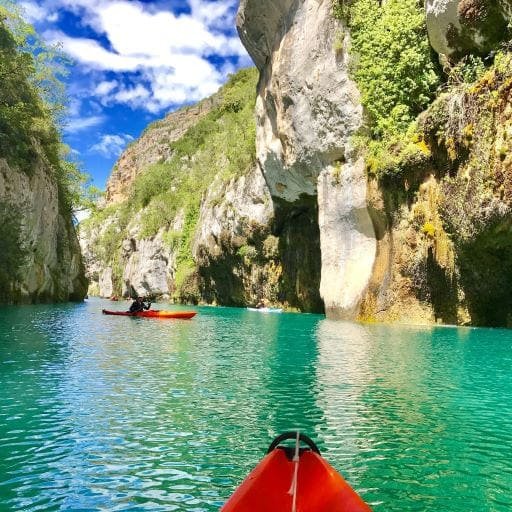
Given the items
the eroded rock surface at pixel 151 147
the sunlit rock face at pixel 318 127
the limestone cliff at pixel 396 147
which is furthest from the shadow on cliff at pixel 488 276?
the eroded rock surface at pixel 151 147

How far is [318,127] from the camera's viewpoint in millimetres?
31938

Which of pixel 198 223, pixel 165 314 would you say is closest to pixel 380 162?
pixel 165 314

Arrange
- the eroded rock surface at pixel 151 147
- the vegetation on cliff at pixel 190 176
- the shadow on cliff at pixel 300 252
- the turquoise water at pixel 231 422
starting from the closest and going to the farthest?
the turquoise water at pixel 231 422, the shadow on cliff at pixel 300 252, the vegetation on cliff at pixel 190 176, the eroded rock surface at pixel 151 147

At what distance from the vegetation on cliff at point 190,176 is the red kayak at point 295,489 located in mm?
45626

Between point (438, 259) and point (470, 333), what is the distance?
4.54 metres

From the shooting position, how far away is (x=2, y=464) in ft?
19.9

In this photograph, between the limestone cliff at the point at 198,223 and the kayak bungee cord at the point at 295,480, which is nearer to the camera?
the kayak bungee cord at the point at 295,480

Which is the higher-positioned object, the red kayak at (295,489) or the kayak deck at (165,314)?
the kayak deck at (165,314)

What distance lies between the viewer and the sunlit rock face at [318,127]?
29.4 meters

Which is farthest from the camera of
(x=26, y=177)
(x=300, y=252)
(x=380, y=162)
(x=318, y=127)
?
(x=300, y=252)

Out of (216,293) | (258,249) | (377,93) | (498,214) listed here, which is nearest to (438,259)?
(498,214)

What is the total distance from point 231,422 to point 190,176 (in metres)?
69.7

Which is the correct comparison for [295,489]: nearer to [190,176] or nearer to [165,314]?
[165,314]

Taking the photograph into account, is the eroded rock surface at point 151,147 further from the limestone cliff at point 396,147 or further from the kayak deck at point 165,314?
the kayak deck at point 165,314
